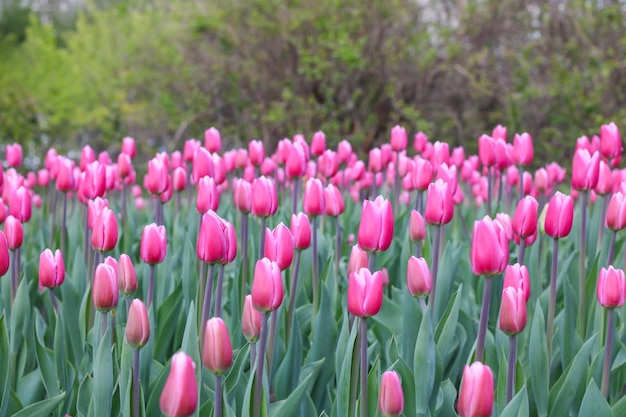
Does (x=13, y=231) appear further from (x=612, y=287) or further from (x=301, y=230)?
(x=612, y=287)

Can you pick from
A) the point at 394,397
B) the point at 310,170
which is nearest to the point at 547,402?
the point at 394,397

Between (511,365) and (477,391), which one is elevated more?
(477,391)

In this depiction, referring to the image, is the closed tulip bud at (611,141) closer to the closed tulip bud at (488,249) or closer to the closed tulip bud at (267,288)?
the closed tulip bud at (488,249)

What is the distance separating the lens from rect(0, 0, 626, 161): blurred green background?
8.01 meters

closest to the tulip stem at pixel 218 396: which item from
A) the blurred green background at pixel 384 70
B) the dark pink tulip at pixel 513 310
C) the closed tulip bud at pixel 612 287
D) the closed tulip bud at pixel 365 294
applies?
the closed tulip bud at pixel 365 294

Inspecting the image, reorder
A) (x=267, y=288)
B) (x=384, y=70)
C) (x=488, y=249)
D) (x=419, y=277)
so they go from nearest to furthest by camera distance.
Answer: (x=267, y=288) < (x=488, y=249) < (x=419, y=277) < (x=384, y=70)

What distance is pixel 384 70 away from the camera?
356 inches

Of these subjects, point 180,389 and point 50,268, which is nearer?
point 180,389

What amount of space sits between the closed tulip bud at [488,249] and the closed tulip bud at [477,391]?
0.32 m

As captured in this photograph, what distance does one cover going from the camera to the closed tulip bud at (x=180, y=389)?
960 mm

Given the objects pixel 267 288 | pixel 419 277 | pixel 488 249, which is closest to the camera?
pixel 267 288

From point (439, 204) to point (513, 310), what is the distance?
445 mm

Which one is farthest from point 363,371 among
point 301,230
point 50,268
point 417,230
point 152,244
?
point 50,268

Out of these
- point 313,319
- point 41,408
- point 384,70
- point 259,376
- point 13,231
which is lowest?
point 384,70
